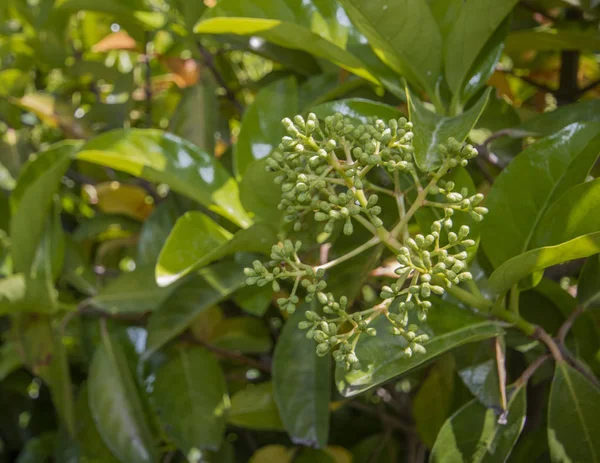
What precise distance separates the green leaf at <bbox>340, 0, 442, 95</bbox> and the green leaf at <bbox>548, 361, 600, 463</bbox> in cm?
41

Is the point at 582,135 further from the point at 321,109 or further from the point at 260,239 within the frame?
the point at 260,239

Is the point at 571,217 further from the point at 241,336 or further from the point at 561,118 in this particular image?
the point at 241,336

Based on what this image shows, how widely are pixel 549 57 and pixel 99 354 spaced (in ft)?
3.57

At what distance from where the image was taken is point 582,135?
0.69 metres

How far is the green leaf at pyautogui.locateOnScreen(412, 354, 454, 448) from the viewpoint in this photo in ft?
3.53

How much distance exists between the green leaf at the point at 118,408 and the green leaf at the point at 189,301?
0.15 metres

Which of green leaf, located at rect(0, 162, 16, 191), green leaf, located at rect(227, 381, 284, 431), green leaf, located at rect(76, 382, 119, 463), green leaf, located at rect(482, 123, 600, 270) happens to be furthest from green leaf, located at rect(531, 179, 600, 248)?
green leaf, located at rect(0, 162, 16, 191)

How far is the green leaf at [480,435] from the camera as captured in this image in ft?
2.41

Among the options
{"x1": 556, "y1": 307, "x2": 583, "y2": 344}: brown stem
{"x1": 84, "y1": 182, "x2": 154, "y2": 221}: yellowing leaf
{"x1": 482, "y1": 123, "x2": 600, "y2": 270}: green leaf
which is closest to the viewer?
{"x1": 482, "y1": 123, "x2": 600, "y2": 270}: green leaf

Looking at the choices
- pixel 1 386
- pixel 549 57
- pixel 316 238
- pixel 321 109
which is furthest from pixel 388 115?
pixel 1 386

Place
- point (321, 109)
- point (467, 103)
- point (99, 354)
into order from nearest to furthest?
1. point (321, 109)
2. point (467, 103)
3. point (99, 354)

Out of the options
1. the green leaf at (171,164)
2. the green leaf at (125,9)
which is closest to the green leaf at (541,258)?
the green leaf at (171,164)

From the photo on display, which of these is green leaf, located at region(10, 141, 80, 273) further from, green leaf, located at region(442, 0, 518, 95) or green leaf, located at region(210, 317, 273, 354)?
green leaf, located at region(442, 0, 518, 95)

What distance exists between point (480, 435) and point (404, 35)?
51cm
